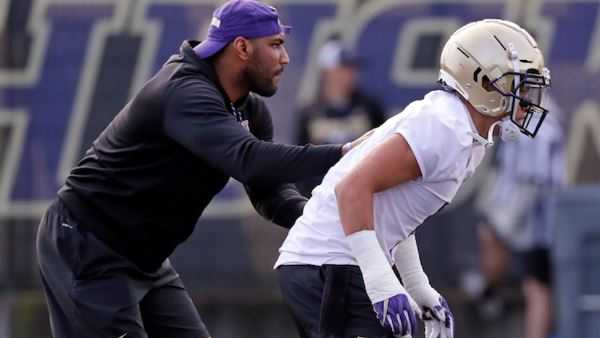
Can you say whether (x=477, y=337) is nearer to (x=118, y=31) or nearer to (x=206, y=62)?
(x=118, y=31)

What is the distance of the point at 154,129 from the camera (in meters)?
5.34

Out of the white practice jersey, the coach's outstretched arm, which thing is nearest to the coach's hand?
the white practice jersey

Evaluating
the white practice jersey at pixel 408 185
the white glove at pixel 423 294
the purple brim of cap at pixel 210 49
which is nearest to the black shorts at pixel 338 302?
the white practice jersey at pixel 408 185

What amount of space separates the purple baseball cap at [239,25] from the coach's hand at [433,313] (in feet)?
3.34

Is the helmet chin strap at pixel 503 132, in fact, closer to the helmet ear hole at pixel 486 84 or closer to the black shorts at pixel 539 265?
the helmet ear hole at pixel 486 84

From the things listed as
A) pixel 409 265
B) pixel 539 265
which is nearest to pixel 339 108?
pixel 539 265

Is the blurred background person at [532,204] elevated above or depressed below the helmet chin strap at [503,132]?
below

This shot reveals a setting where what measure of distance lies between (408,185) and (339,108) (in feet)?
15.6

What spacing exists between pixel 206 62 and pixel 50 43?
16.0ft

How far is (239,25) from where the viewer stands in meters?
5.42

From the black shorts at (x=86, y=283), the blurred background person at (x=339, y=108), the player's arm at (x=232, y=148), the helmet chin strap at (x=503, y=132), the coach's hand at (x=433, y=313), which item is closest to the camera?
the helmet chin strap at (x=503, y=132)

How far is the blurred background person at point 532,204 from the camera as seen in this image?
924 centimetres

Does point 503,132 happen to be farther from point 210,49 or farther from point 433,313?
point 210,49

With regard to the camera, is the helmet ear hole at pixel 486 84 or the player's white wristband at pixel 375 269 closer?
the player's white wristband at pixel 375 269
